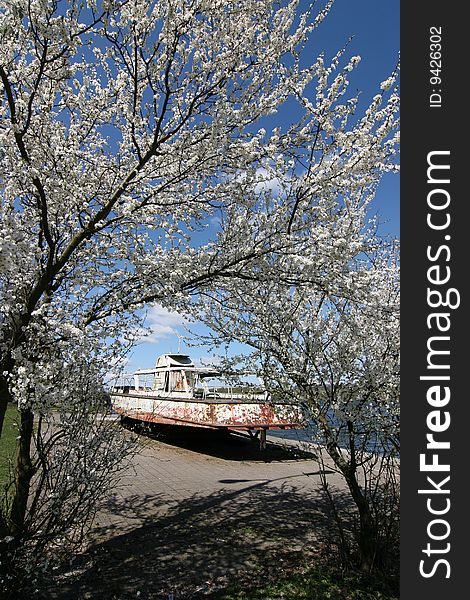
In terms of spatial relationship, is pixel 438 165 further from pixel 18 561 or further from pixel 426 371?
pixel 18 561

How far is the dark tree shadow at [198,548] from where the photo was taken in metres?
4.02

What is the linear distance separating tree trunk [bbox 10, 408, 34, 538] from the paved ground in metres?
0.77

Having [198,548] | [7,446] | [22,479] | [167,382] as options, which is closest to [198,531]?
[198,548]

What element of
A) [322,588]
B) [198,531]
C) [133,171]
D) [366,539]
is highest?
[133,171]

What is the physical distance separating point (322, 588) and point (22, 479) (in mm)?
2892

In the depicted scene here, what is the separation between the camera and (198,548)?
506 cm

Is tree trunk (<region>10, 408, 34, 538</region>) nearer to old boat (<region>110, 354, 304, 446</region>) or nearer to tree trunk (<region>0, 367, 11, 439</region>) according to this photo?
tree trunk (<region>0, 367, 11, 439</region>)

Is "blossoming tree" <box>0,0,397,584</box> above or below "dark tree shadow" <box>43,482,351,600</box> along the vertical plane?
above

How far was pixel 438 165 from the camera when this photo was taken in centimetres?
276

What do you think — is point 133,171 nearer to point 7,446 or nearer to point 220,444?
point 7,446

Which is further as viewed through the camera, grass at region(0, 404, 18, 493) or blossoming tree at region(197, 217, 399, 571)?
grass at region(0, 404, 18, 493)

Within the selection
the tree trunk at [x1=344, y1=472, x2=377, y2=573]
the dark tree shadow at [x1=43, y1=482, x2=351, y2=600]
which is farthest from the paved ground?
the tree trunk at [x1=344, y1=472, x2=377, y2=573]

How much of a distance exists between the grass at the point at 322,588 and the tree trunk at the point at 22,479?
180 centimetres

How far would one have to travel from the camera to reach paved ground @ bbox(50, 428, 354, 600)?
13.5 ft
